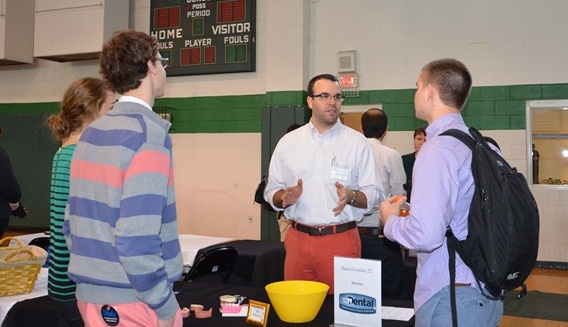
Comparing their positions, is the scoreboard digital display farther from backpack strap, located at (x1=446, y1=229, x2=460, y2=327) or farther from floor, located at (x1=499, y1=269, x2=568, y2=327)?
backpack strap, located at (x1=446, y1=229, x2=460, y2=327)

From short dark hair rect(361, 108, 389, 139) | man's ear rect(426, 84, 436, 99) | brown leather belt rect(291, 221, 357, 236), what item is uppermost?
short dark hair rect(361, 108, 389, 139)

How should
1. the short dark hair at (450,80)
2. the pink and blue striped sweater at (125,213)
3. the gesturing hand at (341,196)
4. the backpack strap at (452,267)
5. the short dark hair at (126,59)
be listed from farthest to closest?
1. the gesturing hand at (341,196)
2. the short dark hair at (450,80)
3. the backpack strap at (452,267)
4. the short dark hair at (126,59)
5. the pink and blue striped sweater at (125,213)

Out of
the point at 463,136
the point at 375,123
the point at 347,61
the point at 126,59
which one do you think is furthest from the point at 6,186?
the point at 347,61

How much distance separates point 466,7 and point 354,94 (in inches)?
71.9

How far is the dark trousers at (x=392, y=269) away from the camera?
3.20 metres

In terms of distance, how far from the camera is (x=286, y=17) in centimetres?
743

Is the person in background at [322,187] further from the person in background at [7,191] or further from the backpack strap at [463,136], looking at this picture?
the person in background at [7,191]

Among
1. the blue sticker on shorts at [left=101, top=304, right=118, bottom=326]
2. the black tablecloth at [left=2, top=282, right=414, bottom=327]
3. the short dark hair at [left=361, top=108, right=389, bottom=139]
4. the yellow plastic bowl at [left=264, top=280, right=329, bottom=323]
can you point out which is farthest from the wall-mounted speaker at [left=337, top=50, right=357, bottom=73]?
the blue sticker on shorts at [left=101, top=304, right=118, bottom=326]

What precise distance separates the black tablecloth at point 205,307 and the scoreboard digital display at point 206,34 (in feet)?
18.6

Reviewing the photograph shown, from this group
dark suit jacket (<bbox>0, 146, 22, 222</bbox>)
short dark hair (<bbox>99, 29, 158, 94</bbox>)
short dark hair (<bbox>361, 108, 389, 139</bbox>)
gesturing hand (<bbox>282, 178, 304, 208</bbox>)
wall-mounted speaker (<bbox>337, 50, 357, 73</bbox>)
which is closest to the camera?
short dark hair (<bbox>99, 29, 158, 94</bbox>)

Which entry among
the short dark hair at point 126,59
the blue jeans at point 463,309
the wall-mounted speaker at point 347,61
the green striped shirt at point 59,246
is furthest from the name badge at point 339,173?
the wall-mounted speaker at point 347,61

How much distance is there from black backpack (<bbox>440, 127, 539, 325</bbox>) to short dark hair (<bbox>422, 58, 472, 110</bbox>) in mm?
210

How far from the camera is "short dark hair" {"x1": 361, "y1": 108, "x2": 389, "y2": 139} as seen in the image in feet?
12.7

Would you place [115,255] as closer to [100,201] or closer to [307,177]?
[100,201]
